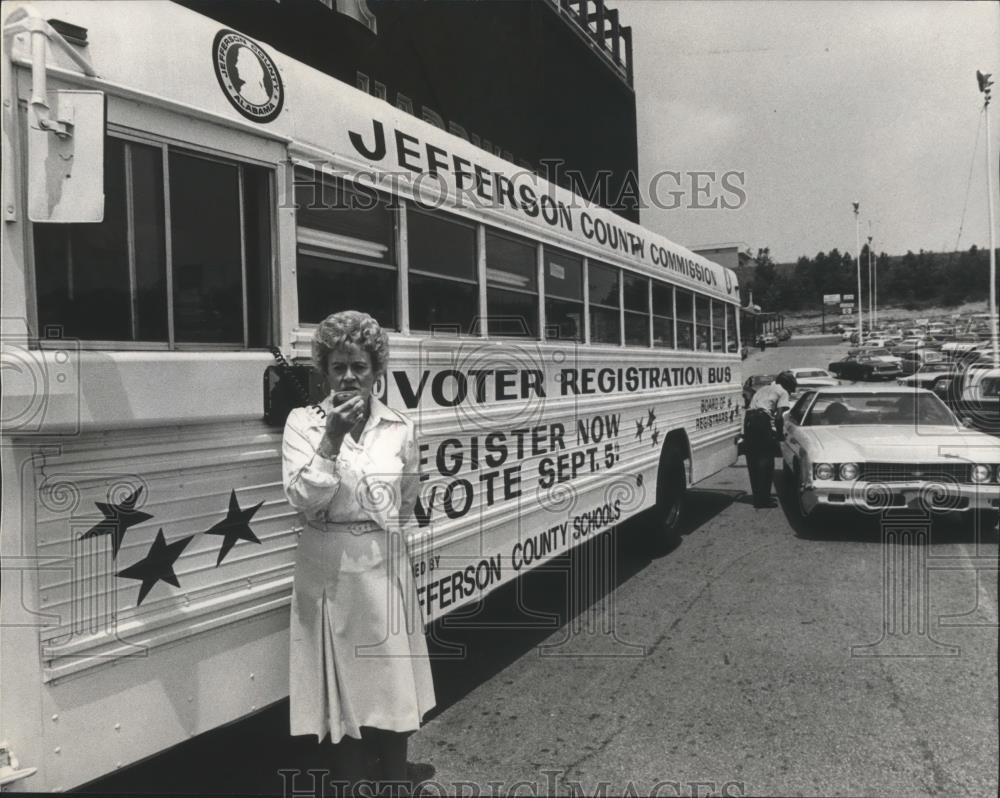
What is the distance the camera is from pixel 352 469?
2436 millimetres

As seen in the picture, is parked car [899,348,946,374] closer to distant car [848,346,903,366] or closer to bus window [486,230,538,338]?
distant car [848,346,903,366]

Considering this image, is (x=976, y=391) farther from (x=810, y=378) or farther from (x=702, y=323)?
(x=810, y=378)

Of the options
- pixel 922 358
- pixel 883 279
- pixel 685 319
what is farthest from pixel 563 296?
pixel 883 279

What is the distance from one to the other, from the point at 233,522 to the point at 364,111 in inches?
66.1

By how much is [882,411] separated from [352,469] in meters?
7.40

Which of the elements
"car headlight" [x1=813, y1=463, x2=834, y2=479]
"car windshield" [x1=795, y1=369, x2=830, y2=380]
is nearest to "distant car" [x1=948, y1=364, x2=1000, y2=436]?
"car headlight" [x1=813, y1=463, x2=834, y2=479]

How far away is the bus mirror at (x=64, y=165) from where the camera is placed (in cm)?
194

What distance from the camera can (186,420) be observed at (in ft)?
7.69

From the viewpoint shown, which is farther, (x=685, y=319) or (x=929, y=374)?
(x=929, y=374)

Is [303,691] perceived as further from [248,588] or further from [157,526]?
[157,526]

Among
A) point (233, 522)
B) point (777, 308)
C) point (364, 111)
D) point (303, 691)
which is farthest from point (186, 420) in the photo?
point (777, 308)

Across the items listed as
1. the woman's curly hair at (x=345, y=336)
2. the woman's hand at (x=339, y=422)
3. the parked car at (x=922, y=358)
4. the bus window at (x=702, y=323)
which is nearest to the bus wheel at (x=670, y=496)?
the bus window at (x=702, y=323)

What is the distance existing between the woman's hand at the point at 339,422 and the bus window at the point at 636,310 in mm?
3746
